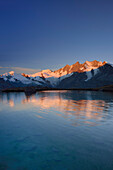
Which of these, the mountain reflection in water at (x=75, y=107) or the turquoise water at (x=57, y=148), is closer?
the turquoise water at (x=57, y=148)

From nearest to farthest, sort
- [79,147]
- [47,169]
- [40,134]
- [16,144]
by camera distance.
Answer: [47,169], [79,147], [16,144], [40,134]

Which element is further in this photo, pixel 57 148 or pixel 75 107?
pixel 75 107

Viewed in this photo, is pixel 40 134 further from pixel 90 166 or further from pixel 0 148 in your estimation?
pixel 90 166

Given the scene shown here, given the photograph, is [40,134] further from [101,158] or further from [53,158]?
[101,158]

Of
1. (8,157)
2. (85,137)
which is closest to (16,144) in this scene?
(8,157)

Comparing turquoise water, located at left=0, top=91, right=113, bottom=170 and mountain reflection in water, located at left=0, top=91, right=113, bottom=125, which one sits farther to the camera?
mountain reflection in water, located at left=0, top=91, right=113, bottom=125

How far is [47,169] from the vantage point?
25.1 ft

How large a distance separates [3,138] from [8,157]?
3.43m

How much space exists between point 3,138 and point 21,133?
174cm

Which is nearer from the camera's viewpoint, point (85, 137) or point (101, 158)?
point (101, 158)

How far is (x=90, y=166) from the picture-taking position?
25.6 feet

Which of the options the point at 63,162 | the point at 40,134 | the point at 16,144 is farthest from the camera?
the point at 40,134

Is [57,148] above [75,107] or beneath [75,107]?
beneath

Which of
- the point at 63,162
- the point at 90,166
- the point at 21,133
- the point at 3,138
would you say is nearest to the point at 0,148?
the point at 3,138
